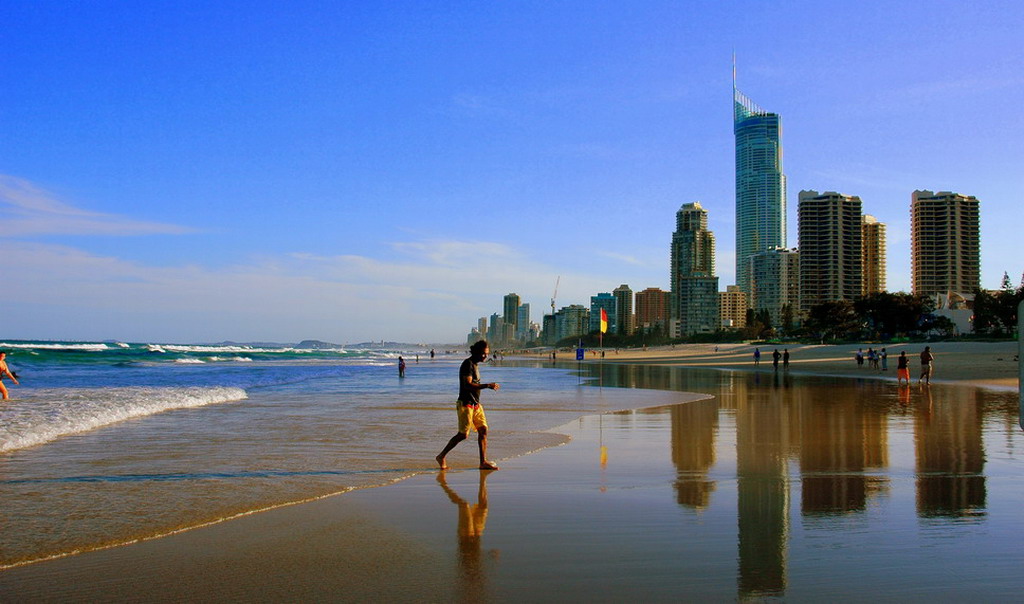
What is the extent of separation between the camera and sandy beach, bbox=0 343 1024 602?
446 cm

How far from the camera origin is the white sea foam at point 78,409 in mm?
12344

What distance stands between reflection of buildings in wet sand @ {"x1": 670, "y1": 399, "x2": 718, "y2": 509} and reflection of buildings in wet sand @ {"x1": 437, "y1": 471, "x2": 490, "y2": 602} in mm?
2131

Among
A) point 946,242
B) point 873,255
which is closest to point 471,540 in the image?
point 946,242

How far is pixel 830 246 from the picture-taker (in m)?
166

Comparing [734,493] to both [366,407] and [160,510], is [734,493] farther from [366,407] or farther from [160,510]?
[366,407]

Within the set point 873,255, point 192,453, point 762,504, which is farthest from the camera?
point 873,255

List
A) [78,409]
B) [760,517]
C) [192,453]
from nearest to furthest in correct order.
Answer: [760,517]
[192,453]
[78,409]

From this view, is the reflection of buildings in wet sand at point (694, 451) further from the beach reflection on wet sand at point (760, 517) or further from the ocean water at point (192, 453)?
the ocean water at point (192, 453)

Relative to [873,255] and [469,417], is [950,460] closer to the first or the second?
[469,417]

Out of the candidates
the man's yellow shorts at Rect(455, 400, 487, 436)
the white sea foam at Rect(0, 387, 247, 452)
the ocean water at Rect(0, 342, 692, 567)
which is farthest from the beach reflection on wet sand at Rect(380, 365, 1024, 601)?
the white sea foam at Rect(0, 387, 247, 452)

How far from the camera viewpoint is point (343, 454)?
1069cm

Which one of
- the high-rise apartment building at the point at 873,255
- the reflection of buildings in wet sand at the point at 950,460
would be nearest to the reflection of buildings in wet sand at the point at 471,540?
the reflection of buildings in wet sand at the point at 950,460

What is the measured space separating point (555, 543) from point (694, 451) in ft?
18.4

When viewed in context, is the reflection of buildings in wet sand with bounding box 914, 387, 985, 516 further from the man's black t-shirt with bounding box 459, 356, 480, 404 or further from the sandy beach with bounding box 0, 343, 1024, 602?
the man's black t-shirt with bounding box 459, 356, 480, 404
